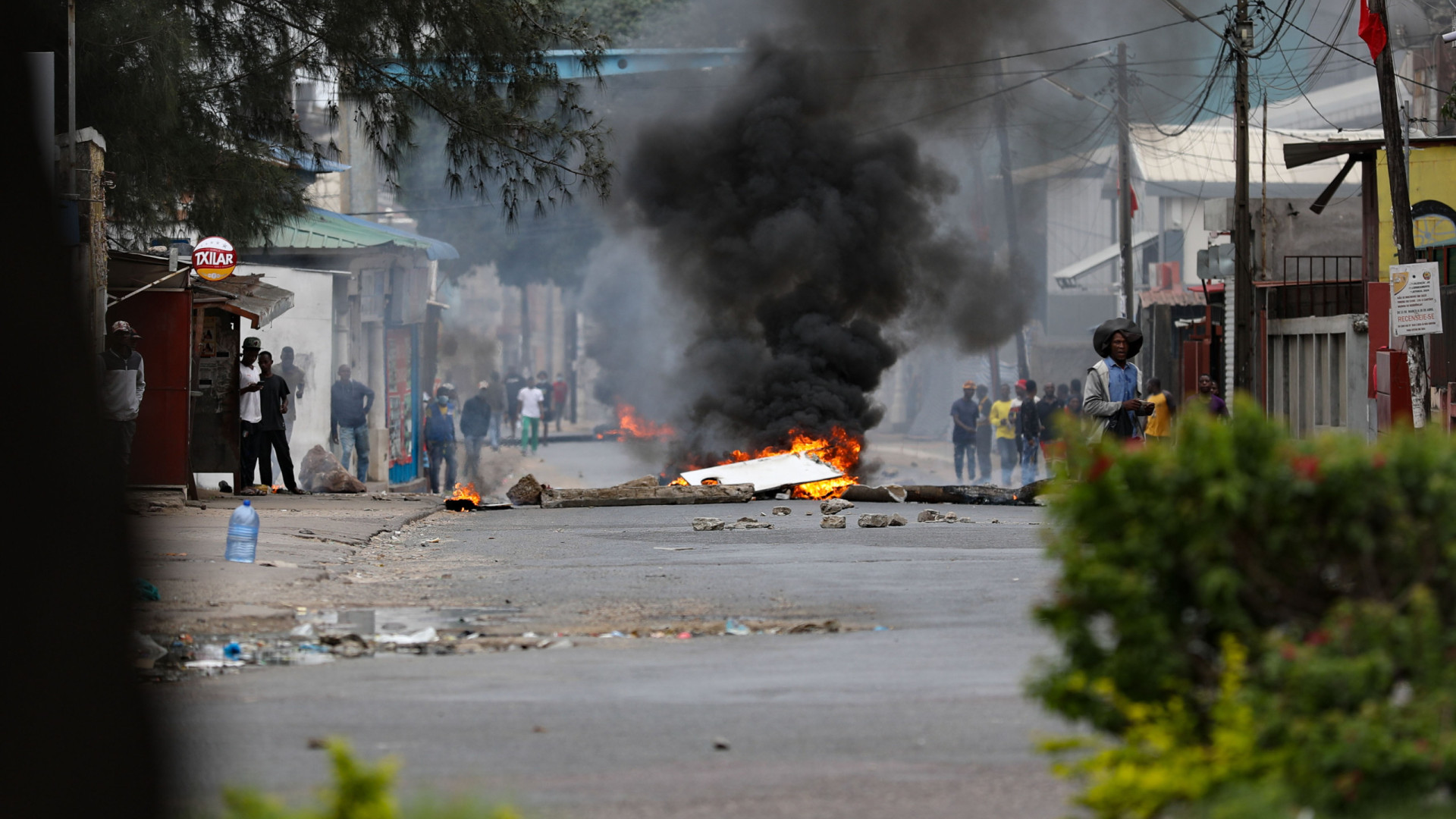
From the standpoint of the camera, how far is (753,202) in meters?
26.6

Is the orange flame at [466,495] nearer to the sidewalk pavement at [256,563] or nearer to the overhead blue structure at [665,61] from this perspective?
the sidewalk pavement at [256,563]

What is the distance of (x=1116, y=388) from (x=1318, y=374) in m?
8.99

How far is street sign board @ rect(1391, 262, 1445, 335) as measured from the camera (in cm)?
1461

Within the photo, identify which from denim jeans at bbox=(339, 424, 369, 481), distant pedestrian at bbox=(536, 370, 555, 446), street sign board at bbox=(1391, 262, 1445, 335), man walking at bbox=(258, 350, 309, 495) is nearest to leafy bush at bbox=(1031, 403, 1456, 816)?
street sign board at bbox=(1391, 262, 1445, 335)

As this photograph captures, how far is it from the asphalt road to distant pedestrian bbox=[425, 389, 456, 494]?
15960mm

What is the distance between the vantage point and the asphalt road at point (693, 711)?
441 centimetres

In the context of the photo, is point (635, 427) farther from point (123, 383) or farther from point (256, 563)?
point (256, 563)

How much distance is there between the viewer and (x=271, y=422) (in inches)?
749

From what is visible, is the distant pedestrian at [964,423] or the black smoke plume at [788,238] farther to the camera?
the distant pedestrian at [964,423]

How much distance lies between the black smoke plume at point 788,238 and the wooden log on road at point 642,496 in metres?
6.71

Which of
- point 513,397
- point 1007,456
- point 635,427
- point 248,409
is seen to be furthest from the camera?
point 513,397

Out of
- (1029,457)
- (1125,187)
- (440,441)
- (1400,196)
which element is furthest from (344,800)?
(1125,187)

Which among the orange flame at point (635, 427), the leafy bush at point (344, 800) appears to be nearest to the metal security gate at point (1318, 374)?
the orange flame at point (635, 427)

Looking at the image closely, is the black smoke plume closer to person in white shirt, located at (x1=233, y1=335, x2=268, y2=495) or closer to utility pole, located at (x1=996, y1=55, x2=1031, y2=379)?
utility pole, located at (x1=996, y1=55, x2=1031, y2=379)
